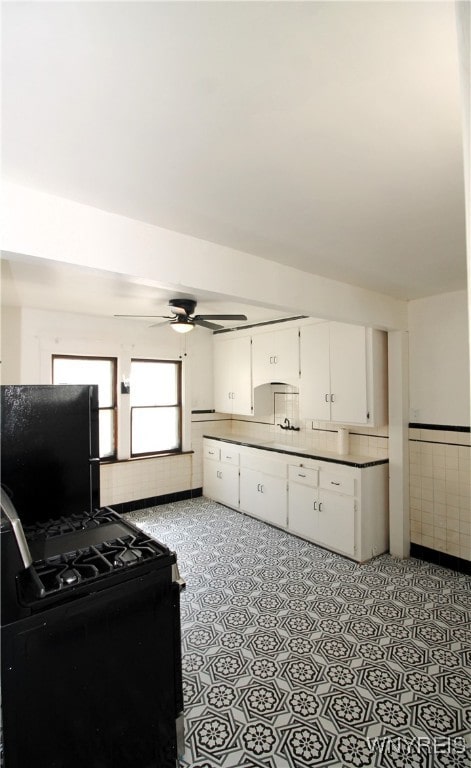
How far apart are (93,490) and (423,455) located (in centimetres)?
303

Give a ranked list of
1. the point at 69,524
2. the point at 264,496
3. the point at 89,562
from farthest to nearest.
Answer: the point at 264,496
the point at 69,524
the point at 89,562

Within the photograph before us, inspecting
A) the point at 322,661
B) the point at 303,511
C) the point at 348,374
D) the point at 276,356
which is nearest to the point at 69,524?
the point at 322,661

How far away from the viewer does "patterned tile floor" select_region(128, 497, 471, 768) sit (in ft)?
5.79

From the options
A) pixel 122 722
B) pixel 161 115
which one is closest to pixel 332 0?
pixel 161 115

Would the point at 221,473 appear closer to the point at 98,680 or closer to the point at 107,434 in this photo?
the point at 107,434

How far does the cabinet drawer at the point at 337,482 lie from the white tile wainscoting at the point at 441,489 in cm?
64

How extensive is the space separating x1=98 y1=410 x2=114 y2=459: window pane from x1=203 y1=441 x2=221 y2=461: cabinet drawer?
1.32 m

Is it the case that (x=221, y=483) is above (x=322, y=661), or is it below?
above

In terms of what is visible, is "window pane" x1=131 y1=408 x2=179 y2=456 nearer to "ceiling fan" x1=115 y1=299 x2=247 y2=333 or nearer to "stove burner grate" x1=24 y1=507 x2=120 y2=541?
"ceiling fan" x1=115 y1=299 x2=247 y2=333

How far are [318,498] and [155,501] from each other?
2353 millimetres

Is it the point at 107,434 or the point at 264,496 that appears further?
the point at 107,434

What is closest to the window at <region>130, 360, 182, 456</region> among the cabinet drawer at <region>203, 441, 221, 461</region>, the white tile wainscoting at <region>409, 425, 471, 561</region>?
the cabinet drawer at <region>203, 441, 221, 461</region>

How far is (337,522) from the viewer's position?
12.2 ft

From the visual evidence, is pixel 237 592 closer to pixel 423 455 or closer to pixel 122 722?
pixel 122 722
